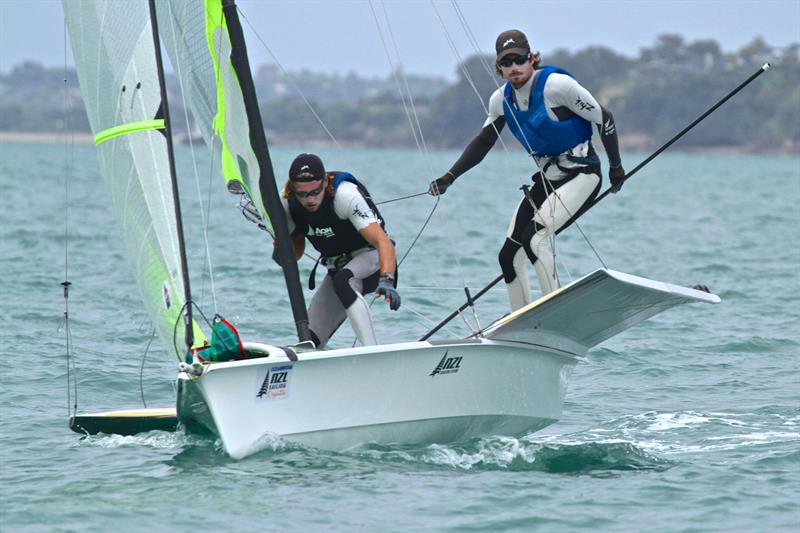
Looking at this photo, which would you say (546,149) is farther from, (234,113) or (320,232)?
(234,113)

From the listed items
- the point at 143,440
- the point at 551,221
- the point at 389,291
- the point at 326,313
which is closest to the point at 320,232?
the point at 326,313

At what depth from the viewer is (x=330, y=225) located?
23.7 ft

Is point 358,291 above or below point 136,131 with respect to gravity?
below

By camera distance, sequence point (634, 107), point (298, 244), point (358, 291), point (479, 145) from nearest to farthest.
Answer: point (358, 291) → point (298, 244) → point (479, 145) → point (634, 107)

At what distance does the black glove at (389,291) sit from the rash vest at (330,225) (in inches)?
16.3

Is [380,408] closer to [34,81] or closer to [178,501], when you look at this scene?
[178,501]

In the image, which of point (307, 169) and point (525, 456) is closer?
point (307, 169)

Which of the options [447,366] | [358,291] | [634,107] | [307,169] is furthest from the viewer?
[634,107]

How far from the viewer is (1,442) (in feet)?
24.8

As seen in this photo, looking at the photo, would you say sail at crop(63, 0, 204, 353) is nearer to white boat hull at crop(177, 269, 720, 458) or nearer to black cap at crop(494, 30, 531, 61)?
white boat hull at crop(177, 269, 720, 458)

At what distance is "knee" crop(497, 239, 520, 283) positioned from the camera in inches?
291

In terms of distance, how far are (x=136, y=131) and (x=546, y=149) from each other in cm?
208

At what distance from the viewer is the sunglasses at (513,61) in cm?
715

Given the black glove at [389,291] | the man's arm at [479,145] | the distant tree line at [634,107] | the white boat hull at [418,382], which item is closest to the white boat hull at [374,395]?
the white boat hull at [418,382]
